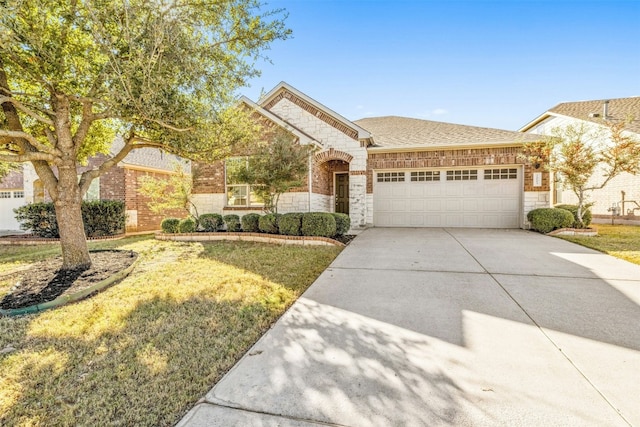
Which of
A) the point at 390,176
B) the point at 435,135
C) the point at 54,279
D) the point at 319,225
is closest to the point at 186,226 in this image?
the point at 319,225

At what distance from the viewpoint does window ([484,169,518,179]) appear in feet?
38.5

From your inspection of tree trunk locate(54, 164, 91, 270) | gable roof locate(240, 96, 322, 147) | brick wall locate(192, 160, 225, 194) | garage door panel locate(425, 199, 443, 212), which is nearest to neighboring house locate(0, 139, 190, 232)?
brick wall locate(192, 160, 225, 194)

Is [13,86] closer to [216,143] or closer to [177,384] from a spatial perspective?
[216,143]

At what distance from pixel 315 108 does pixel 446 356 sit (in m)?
11.3

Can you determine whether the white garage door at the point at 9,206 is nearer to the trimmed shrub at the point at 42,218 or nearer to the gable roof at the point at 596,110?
the trimmed shrub at the point at 42,218

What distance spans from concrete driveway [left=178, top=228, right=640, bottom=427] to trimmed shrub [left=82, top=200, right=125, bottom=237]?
33.7 feet

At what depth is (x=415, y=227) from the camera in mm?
12375

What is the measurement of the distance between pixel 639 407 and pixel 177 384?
3.44m

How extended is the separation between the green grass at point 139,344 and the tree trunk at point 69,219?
Answer: 100 cm

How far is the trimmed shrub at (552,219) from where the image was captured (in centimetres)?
1003

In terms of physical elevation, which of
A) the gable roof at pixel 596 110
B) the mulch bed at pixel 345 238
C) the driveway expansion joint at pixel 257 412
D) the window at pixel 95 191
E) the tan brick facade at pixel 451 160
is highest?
the gable roof at pixel 596 110

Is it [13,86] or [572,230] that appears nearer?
[13,86]

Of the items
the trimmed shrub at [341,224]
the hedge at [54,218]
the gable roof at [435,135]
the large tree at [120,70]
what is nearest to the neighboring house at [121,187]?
the hedge at [54,218]

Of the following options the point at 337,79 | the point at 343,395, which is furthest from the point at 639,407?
the point at 337,79
